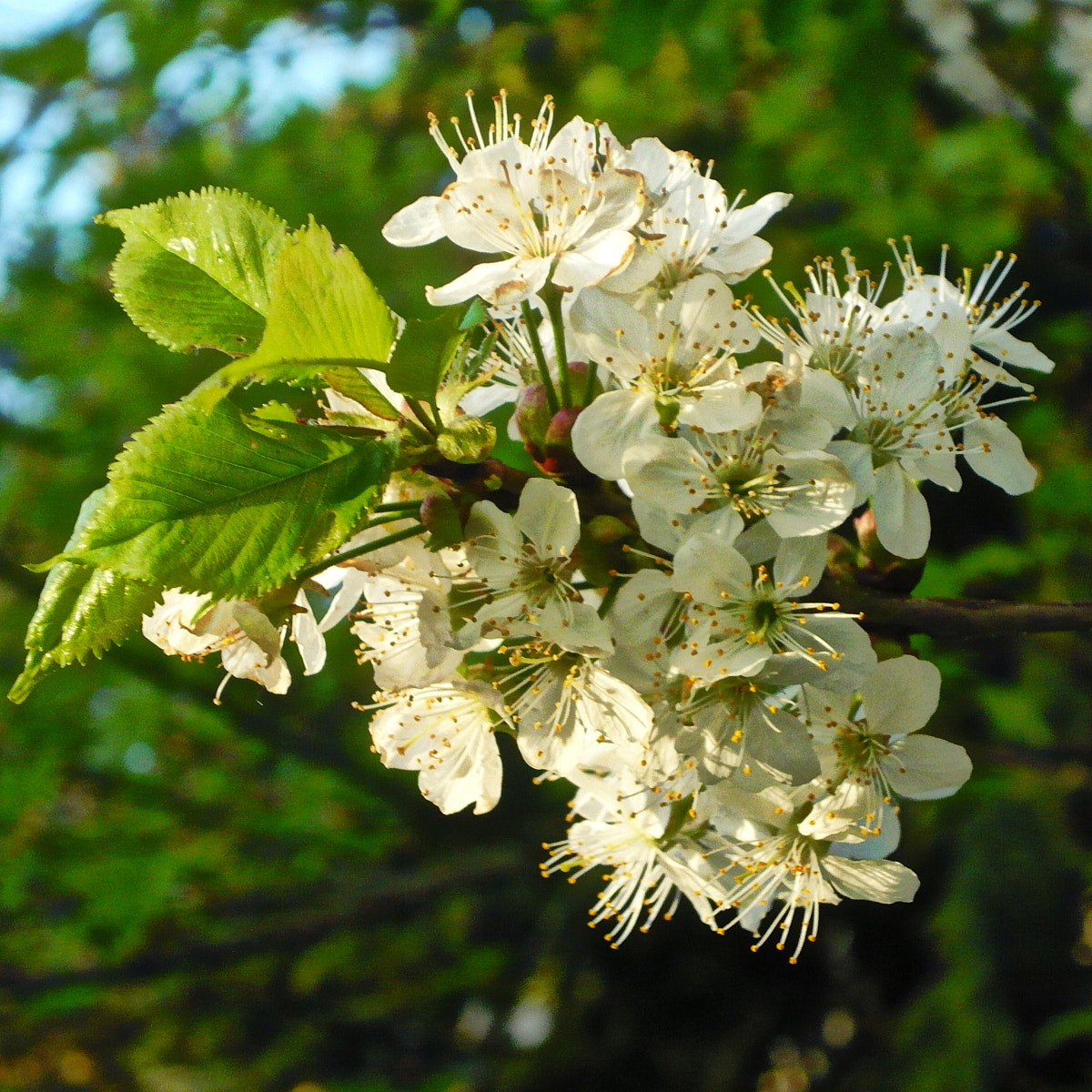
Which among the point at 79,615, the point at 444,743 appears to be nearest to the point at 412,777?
the point at 444,743

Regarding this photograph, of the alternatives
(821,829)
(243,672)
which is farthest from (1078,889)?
(243,672)

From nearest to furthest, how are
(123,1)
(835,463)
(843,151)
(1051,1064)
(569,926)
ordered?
(835,463) → (843,151) → (123,1) → (1051,1064) → (569,926)

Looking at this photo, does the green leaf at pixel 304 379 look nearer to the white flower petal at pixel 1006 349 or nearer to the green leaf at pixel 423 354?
the green leaf at pixel 423 354

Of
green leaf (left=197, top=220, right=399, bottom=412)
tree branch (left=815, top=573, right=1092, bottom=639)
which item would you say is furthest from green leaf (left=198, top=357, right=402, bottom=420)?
tree branch (left=815, top=573, right=1092, bottom=639)

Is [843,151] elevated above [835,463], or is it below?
below

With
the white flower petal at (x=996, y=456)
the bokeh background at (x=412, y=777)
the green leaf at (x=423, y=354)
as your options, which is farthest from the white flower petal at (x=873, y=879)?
the bokeh background at (x=412, y=777)

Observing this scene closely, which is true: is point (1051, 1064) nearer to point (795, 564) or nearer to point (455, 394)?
point (795, 564)

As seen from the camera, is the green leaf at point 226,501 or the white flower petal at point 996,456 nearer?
the green leaf at point 226,501

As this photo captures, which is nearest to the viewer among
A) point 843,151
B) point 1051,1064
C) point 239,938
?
point 843,151
